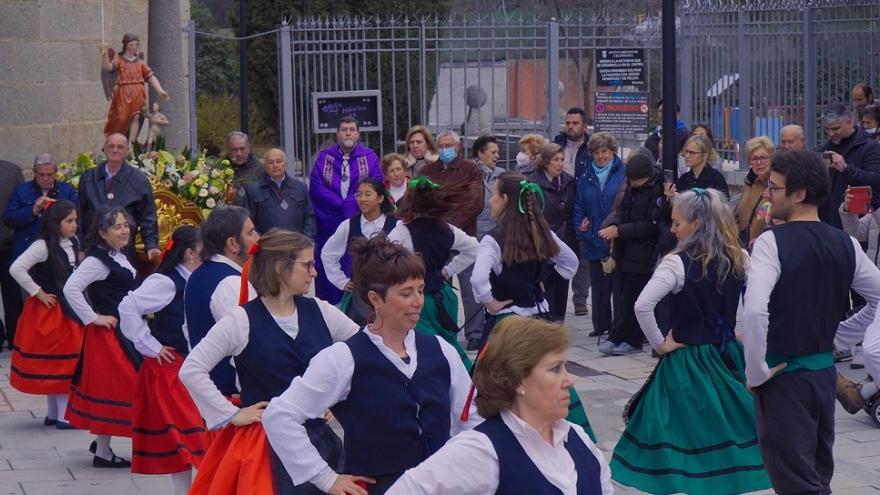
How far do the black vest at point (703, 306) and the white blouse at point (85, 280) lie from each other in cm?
318

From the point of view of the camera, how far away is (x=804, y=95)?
48.8 ft

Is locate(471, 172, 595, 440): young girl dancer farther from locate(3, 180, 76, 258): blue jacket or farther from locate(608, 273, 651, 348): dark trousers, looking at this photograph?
locate(3, 180, 76, 258): blue jacket

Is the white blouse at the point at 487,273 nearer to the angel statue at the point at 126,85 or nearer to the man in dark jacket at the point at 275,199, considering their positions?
the man in dark jacket at the point at 275,199

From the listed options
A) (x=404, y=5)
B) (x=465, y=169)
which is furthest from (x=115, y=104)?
(x=404, y=5)

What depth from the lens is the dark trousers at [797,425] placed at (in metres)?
5.41

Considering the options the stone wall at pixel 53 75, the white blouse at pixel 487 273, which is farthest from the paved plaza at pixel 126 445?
the stone wall at pixel 53 75

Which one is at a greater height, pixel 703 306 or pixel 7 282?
pixel 703 306

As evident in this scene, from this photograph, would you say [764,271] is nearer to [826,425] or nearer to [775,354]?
[775,354]

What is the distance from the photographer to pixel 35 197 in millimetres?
11125

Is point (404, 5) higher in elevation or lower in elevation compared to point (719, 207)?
higher

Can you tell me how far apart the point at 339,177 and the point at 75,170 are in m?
2.19

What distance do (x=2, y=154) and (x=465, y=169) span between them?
16.0 feet

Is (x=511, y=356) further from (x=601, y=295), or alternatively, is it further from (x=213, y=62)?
(x=213, y=62)

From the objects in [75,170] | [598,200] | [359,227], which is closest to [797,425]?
[359,227]
